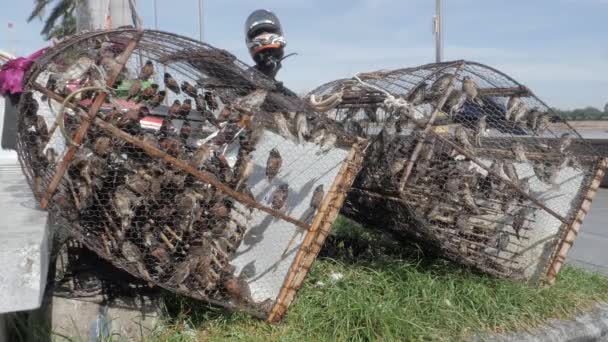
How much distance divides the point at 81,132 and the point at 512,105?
2989 millimetres

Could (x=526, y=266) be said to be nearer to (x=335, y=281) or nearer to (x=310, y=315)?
(x=335, y=281)

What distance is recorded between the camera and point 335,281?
13.0 feet

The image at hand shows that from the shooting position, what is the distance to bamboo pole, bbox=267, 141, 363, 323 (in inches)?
129

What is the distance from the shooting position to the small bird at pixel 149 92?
3.19m

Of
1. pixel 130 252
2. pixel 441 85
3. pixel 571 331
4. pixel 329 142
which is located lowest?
pixel 571 331

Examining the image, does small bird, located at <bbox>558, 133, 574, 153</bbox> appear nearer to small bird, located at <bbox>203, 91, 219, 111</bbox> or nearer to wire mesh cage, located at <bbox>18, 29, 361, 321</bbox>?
wire mesh cage, located at <bbox>18, 29, 361, 321</bbox>

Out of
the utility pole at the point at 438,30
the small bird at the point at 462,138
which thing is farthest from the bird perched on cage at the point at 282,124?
the utility pole at the point at 438,30

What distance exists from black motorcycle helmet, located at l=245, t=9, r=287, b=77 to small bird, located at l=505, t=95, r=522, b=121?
1.98 meters

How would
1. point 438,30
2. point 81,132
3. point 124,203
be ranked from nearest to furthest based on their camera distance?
point 81,132 < point 124,203 < point 438,30

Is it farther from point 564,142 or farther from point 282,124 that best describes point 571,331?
point 282,124

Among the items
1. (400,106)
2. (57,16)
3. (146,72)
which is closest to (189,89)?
(146,72)

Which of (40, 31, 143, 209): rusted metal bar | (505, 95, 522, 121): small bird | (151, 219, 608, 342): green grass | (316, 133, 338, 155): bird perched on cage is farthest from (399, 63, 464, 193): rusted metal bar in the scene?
(40, 31, 143, 209): rusted metal bar

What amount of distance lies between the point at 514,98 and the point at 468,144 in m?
0.57

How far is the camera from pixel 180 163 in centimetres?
279
